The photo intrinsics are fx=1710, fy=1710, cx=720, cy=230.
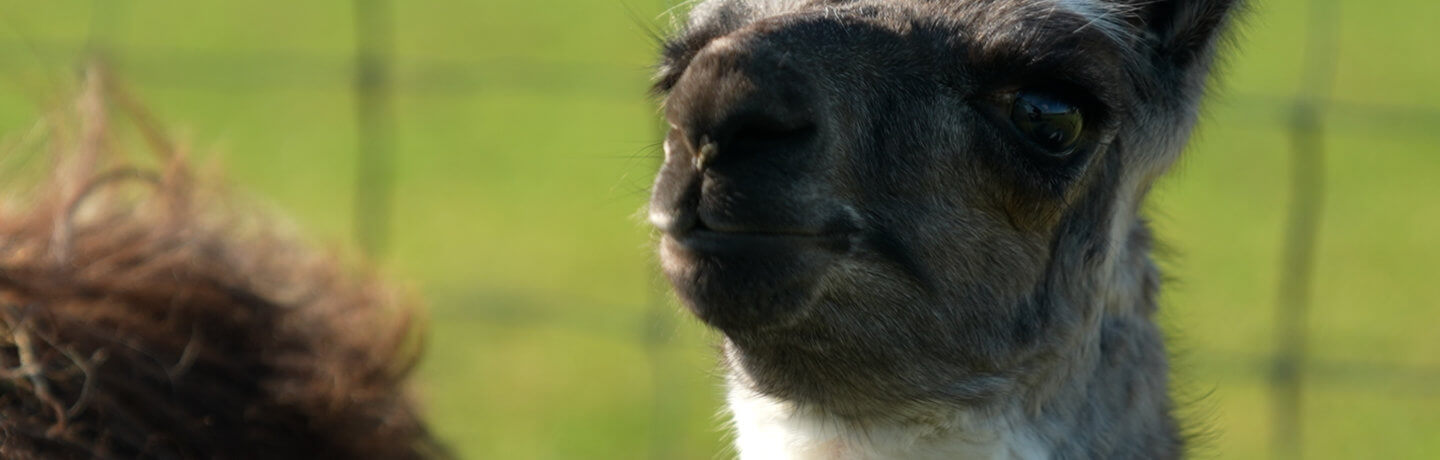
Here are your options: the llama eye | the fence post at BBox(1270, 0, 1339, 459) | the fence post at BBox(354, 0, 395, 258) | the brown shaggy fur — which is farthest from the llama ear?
the fence post at BBox(1270, 0, 1339, 459)

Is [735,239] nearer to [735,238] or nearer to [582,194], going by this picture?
[735,238]

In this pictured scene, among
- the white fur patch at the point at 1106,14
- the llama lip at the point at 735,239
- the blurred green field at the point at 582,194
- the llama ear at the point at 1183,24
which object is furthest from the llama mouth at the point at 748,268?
the blurred green field at the point at 582,194

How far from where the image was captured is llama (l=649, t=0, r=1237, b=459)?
2.27 metres

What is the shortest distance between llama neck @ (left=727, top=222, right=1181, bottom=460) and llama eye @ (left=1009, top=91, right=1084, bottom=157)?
40 centimetres

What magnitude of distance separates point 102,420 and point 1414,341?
6.57 metres

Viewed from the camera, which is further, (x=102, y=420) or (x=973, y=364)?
(x=102, y=420)

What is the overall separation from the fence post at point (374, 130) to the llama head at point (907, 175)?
304cm

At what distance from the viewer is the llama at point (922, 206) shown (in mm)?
2266

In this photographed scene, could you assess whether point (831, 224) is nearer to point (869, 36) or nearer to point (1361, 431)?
point (869, 36)

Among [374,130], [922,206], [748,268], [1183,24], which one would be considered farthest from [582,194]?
[748,268]

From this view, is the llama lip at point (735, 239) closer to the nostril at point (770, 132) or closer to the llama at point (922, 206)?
the llama at point (922, 206)

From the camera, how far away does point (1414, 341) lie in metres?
7.98

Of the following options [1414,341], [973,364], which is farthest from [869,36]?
[1414,341]

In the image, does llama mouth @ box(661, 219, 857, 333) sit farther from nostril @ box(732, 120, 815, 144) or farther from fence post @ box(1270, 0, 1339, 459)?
fence post @ box(1270, 0, 1339, 459)
